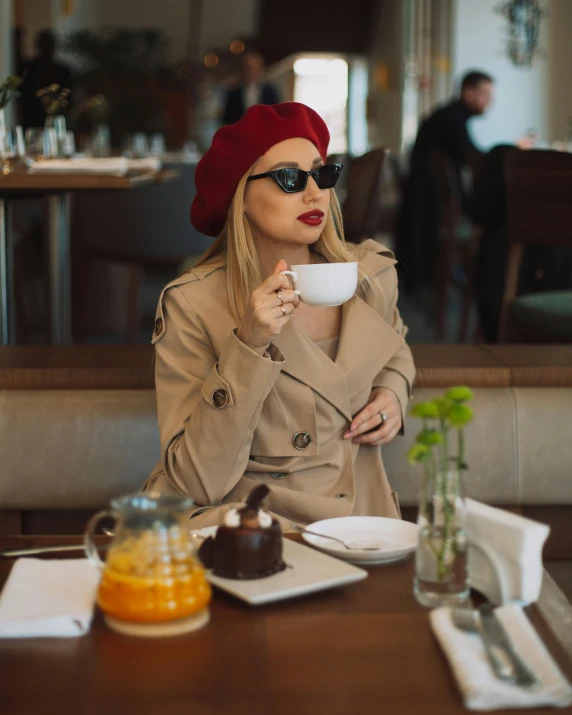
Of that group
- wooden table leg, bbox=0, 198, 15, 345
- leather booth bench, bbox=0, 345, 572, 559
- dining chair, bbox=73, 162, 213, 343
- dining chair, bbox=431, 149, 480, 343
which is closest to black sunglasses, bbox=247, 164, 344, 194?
leather booth bench, bbox=0, 345, 572, 559

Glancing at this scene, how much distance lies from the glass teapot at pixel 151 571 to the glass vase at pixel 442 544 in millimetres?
265

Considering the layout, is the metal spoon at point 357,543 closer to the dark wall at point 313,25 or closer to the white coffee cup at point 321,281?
the white coffee cup at point 321,281

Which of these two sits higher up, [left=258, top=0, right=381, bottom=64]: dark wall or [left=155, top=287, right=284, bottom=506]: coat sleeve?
[left=258, top=0, right=381, bottom=64]: dark wall

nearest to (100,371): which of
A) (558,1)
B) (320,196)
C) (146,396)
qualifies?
(146,396)

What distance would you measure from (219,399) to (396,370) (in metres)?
0.50

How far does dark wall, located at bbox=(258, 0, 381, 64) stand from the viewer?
1612 centimetres

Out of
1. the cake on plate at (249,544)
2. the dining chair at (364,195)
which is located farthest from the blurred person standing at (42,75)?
the cake on plate at (249,544)

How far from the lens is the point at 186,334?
5.98 feet

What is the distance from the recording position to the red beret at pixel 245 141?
185 cm

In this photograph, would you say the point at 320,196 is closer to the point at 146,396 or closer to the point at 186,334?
the point at 186,334

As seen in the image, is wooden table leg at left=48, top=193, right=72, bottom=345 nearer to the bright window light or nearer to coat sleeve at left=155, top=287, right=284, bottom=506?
coat sleeve at left=155, top=287, right=284, bottom=506

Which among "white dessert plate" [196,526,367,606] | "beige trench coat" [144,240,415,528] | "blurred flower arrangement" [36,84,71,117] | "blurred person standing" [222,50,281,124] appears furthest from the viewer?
"blurred person standing" [222,50,281,124]

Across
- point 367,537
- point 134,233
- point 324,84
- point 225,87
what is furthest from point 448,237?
point 324,84

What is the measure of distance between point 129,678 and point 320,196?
101 centimetres
